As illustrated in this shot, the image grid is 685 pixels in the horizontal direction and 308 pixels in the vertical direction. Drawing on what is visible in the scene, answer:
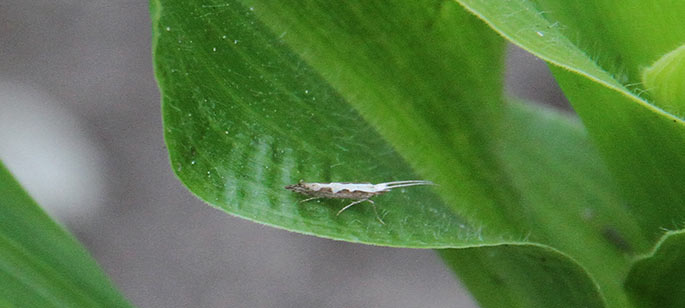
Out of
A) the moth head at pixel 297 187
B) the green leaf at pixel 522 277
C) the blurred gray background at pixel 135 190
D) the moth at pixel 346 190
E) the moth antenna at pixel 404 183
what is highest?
the moth head at pixel 297 187

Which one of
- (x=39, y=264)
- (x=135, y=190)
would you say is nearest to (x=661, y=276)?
(x=39, y=264)

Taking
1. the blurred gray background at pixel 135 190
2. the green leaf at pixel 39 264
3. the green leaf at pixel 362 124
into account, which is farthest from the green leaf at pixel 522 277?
the blurred gray background at pixel 135 190

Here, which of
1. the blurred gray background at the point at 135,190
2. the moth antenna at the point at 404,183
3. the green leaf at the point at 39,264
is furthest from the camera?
the blurred gray background at the point at 135,190

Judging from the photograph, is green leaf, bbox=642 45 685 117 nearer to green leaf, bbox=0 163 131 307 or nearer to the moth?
the moth

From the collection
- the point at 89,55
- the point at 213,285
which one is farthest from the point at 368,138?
the point at 89,55

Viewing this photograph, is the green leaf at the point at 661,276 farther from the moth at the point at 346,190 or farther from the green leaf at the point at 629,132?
the moth at the point at 346,190

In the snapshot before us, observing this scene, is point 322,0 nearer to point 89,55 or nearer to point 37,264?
point 37,264
